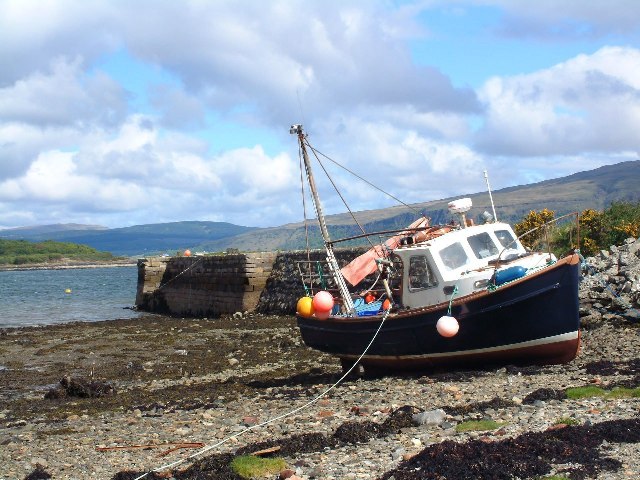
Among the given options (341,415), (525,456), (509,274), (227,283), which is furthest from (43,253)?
(525,456)

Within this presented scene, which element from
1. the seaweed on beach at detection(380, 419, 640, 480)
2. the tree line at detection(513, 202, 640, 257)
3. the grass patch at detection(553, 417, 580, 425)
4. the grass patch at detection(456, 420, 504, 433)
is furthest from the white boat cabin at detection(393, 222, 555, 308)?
the tree line at detection(513, 202, 640, 257)

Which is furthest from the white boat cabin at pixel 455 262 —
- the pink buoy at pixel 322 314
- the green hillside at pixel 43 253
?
the green hillside at pixel 43 253

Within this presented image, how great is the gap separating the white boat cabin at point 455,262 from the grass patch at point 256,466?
5.91 m

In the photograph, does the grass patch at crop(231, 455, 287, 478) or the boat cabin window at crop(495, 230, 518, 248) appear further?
the boat cabin window at crop(495, 230, 518, 248)

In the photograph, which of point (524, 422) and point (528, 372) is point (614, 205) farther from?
point (524, 422)

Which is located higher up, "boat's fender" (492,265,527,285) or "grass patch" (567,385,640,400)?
"boat's fender" (492,265,527,285)

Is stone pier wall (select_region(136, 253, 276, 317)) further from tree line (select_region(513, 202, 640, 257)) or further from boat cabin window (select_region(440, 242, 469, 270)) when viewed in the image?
boat cabin window (select_region(440, 242, 469, 270))

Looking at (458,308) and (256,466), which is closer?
(256,466)

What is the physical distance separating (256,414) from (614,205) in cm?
2021

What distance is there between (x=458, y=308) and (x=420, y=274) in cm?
141

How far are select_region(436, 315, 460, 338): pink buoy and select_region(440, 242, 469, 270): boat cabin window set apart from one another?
4.78 feet

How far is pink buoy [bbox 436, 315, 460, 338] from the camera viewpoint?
498 inches

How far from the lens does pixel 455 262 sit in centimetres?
1402

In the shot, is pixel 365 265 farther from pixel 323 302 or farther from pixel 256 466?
pixel 256 466
